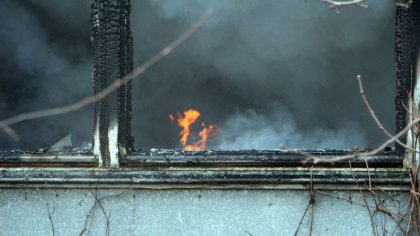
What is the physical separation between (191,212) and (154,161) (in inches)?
16.7

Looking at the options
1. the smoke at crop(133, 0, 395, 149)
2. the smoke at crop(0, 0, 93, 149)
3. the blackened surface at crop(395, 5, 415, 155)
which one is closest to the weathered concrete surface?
the blackened surface at crop(395, 5, 415, 155)

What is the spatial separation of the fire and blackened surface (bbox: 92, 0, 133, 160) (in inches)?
138

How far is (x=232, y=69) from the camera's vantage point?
10.2 metres

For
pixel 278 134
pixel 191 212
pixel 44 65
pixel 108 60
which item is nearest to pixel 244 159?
pixel 191 212

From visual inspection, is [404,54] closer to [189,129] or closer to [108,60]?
[108,60]

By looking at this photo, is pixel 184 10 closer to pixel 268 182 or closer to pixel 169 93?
pixel 169 93

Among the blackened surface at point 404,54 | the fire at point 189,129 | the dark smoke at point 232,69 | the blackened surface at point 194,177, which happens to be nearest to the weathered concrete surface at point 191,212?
the blackened surface at point 194,177

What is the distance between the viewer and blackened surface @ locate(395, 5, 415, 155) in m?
5.50

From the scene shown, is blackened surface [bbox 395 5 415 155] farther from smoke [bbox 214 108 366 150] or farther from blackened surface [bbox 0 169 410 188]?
smoke [bbox 214 108 366 150]

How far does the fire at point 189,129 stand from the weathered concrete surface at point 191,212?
358 centimetres

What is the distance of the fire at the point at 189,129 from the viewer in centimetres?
938

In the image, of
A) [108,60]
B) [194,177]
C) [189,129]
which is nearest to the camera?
[194,177]

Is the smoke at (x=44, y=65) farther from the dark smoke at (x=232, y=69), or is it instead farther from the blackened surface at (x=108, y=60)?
the blackened surface at (x=108, y=60)

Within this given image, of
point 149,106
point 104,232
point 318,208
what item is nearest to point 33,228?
point 104,232
